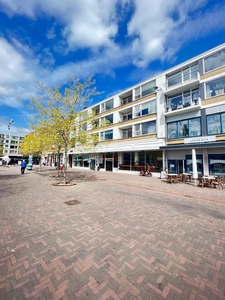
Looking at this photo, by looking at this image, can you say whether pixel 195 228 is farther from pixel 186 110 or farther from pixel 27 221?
pixel 186 110

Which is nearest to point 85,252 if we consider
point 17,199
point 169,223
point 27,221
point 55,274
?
point 55,274

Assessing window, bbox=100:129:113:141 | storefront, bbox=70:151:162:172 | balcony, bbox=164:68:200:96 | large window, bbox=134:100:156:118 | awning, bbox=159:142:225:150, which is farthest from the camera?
window, bbox=100:129:113:141

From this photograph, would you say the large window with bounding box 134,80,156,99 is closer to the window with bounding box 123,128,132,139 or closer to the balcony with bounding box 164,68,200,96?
the balcony with bounding box 164,68,200,96

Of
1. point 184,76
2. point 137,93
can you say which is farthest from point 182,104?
point 137,93

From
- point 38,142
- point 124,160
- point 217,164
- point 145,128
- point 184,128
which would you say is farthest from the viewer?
point 124,160

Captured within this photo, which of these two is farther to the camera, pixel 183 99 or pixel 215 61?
pixel 183 99

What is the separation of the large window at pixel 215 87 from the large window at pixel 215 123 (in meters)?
2.43

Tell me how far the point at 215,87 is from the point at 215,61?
289 cm

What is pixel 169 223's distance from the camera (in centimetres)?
473

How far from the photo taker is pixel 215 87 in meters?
15.6

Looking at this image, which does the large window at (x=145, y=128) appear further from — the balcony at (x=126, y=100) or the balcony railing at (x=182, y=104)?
the balcony at (x=126, y=100)

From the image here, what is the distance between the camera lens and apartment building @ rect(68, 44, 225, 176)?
15305mm

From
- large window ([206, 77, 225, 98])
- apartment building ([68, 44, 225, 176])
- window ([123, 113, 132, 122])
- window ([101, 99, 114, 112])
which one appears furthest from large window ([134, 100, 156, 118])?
large window ([206, 77, 225, 98])

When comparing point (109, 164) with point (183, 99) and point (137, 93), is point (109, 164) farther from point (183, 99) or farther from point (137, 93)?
point (183, 99)
